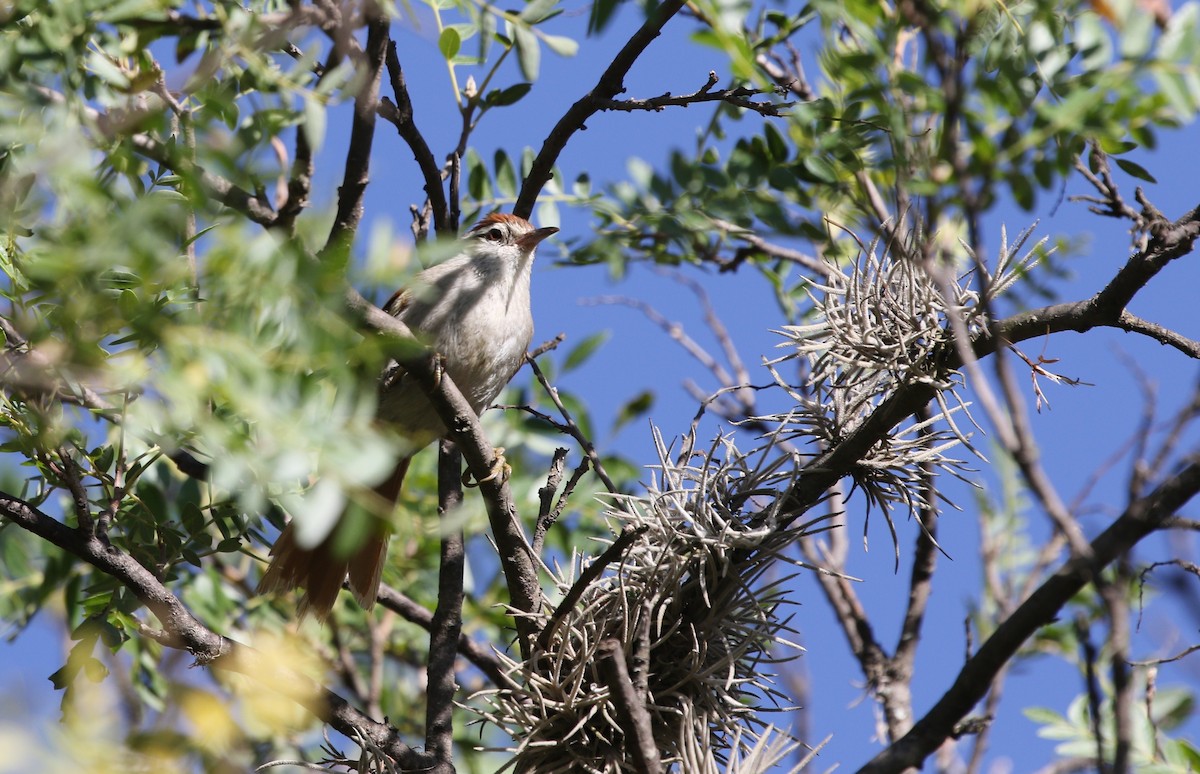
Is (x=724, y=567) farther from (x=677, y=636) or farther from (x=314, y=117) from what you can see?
(x=314, y=117)

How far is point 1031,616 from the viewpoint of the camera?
1851 mm

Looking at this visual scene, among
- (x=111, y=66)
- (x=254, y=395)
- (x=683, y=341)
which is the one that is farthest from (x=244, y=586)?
(x=254, y=395)

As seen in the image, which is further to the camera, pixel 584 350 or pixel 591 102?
pixel 584 350

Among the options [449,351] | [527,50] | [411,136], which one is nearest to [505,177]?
[449,351]

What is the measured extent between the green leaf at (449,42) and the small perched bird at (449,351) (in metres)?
0.95

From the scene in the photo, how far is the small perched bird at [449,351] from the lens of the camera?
151 inches

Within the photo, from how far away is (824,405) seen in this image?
9.70ft

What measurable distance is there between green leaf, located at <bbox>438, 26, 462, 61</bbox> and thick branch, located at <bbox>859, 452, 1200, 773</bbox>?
195 cm

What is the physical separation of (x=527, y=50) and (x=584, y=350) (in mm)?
2150

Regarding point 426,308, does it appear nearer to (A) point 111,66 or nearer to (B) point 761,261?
(B) point 761,261

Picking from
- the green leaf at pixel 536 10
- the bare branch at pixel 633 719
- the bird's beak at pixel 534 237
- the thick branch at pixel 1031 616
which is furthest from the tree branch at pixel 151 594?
the bird's beak at pixel 534 237

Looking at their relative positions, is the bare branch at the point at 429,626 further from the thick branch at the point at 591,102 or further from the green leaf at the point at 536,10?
the green leaf at the point at 536,10

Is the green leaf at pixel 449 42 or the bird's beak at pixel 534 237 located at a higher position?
Result: the bird's beak at pixel 534 237

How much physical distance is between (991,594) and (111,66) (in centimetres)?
406
